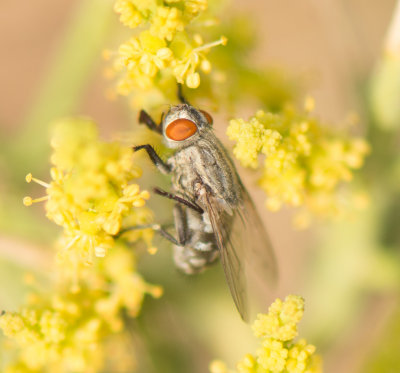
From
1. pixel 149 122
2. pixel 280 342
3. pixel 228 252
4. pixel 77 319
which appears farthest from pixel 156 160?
pixel 280 342

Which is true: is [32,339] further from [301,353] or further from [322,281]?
→ [322,281]

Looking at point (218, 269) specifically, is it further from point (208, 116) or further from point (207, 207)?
point (208, 116)

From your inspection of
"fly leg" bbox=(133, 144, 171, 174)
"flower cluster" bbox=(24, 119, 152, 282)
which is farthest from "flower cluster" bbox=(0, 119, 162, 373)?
"fly leg" bbox=(133, 144, 171, 174)

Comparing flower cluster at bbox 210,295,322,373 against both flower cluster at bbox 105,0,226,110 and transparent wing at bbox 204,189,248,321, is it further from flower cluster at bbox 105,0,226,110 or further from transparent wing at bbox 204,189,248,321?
flower cluster at bbox 105,0,226,110

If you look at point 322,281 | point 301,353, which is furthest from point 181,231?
point 322,281

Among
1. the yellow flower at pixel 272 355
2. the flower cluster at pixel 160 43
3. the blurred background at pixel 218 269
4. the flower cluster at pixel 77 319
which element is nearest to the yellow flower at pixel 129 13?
the flower cluster at pixel 160 43

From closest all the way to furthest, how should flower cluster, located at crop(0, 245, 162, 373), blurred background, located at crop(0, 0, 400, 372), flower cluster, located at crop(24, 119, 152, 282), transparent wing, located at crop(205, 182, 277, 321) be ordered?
flower cluster, located at crop(24, 119, 152, 282) → flower cluster, located at crop(0, 245, 162, 373) → transparent wing, located at crop(205, 182, 277, 321) → blurred background, located at crop(0, 0, 400, 372)
